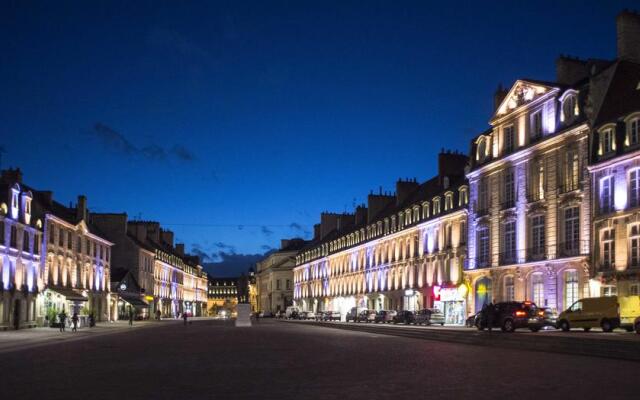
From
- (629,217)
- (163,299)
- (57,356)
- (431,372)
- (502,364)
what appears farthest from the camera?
(163,299)

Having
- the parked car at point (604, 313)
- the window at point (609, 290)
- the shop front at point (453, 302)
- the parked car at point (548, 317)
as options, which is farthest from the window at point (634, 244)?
the shop front at point (453, 302)

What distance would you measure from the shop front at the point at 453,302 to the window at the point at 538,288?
28.4 feet

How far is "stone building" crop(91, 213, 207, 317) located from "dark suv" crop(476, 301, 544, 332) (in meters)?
45.1

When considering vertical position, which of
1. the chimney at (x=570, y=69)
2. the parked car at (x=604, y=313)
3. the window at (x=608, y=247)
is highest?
the chimney at (x=570, y=69)

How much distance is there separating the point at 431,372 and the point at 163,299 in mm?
103496

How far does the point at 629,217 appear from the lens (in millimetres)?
38219

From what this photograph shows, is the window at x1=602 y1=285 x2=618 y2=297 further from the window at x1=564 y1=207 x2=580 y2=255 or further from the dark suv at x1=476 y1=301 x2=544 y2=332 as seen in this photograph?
the dark suv at x1=476 y1=301 x2=544 y2=332

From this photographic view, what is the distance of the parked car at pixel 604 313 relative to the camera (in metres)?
34.6

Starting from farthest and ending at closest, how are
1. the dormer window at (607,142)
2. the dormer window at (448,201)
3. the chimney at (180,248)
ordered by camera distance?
the chimney at (180,248), the dormer window at (448,201), the dormer window at (607,142)

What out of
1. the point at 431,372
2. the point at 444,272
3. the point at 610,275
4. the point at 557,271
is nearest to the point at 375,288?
the point at 444,272

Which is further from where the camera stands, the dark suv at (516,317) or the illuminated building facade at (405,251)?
the illuminated building facade at (405,251)

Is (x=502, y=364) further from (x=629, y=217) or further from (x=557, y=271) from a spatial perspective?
(x=557, y=271)

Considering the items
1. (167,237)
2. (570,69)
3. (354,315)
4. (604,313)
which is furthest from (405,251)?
(167,237)

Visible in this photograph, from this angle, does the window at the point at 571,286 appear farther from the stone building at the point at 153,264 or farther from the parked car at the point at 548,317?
the stone building at the point at 153,264
